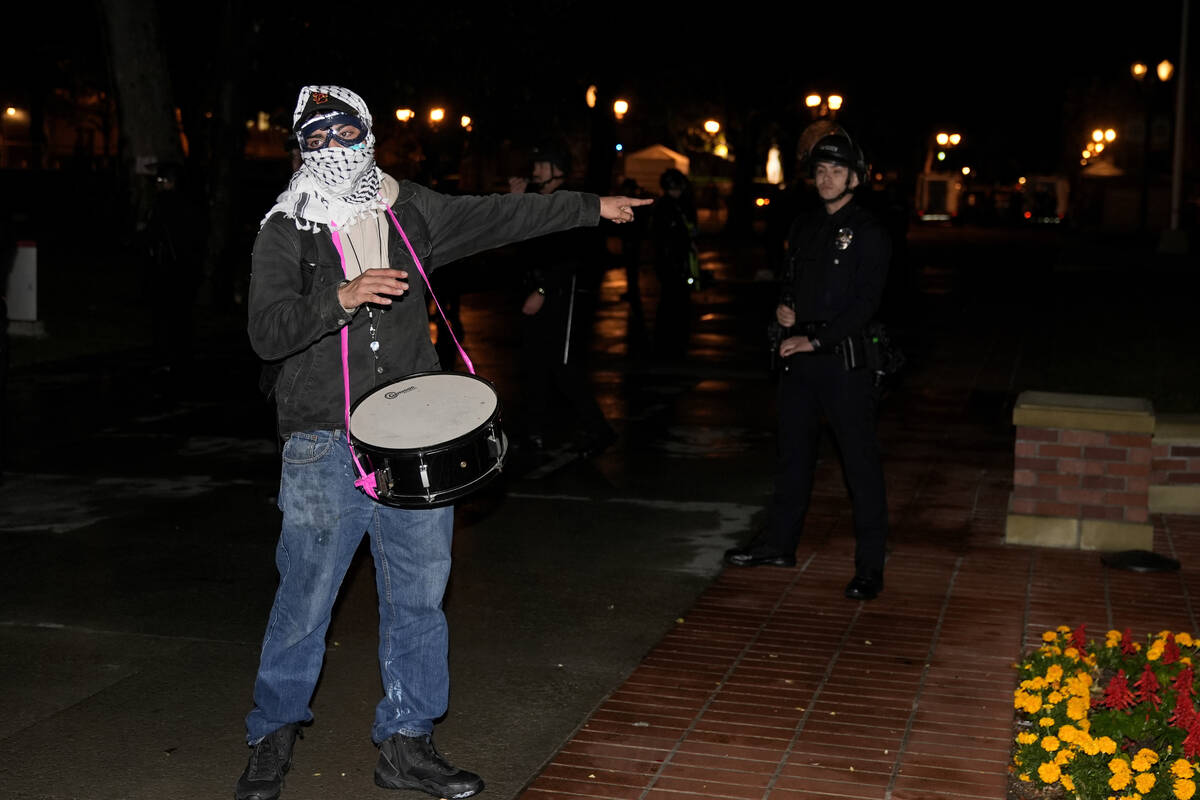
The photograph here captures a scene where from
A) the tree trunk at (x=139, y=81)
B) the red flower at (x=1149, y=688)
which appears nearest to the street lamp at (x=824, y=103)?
the tree trunk at (x=139, y=81)

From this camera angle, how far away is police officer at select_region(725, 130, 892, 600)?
642 centimetres

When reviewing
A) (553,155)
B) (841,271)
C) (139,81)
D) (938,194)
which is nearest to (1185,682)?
(841,271)

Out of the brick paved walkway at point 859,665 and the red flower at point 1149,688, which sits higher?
the red flower at point 1149,688

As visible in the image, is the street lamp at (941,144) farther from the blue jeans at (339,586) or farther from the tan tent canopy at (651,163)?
the blue jeans at (339,586)

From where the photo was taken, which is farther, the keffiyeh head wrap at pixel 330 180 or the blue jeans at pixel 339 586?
the blue jeans at pixel 339 586

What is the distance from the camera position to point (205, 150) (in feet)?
116

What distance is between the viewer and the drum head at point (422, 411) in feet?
13.4

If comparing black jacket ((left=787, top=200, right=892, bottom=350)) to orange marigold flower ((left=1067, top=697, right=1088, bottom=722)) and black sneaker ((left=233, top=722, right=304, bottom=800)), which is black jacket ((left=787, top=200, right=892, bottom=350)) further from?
black sneaker ((left=233, top=722, right=304, bottom=800))

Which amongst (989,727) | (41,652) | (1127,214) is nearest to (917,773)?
(989,727)

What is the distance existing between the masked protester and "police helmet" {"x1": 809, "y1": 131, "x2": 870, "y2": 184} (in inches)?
83.2

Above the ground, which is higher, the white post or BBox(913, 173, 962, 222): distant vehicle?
BBox(913, 173, 962, 222): distant vehicle

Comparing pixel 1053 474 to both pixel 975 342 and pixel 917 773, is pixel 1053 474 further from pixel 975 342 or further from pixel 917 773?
pixel 975 342

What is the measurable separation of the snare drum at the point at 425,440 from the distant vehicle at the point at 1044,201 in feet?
190

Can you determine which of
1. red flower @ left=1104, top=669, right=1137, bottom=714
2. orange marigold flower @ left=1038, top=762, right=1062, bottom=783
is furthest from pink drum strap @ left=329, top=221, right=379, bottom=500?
red flower @ left=1104, top=669, right=1137, bottom=714
